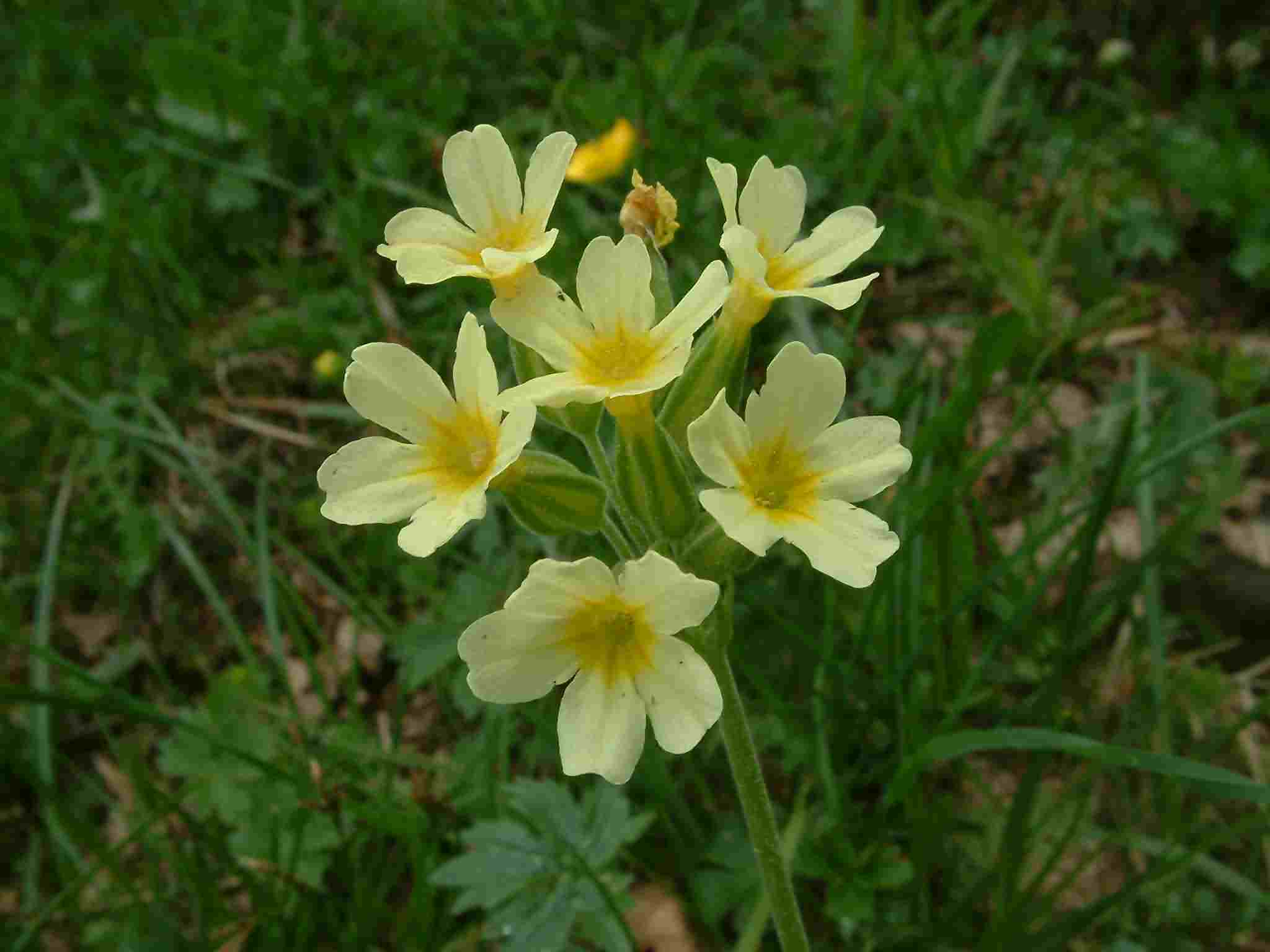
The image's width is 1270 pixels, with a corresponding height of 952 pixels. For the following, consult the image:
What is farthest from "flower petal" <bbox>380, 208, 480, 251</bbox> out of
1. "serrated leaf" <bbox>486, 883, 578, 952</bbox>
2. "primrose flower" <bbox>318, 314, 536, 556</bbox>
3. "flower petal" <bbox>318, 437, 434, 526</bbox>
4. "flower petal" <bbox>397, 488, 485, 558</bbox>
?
"serrated leaf" <bbox>486, 883, 578, 952</bbox>

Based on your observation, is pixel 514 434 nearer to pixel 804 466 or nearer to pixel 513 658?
pixel 513 658

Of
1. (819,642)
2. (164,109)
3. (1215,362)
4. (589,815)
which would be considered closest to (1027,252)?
(1215,362)

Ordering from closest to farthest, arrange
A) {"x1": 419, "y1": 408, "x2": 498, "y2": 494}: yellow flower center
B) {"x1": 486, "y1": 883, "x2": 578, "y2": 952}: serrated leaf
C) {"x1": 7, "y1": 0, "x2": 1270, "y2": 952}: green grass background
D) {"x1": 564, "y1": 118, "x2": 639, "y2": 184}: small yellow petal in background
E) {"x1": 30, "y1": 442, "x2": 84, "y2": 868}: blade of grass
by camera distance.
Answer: {"x1": 419, "y1": 408, "x2": 498, "y2": 494}: yellow flower center, {"x1": 486, "y1": 883, "x2": 578, "y2": 952}: serrated leaf, {"x1": 7, "y1": 0, "x2": 1270, "y2": 952}: green grass background, {"x1": 30, "y1": 442, "x2": 84, "y2": 868}: blade of grass, {"x1": 564, "y1": 118, "x2": 639, "y2": 184}: small yellow petal in background

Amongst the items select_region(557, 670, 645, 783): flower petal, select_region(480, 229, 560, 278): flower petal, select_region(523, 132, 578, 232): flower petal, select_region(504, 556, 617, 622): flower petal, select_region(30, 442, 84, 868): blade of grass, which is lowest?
select_region(30, 442, 84, 868): blade of grass

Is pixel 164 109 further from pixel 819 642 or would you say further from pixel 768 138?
pixel 819 642

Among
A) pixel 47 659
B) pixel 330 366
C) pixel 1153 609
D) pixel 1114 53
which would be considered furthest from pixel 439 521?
pixel 1114 53

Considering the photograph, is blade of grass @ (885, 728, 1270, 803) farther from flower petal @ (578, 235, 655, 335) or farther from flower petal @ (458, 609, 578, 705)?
flower petal @ (578, 235, 655, 335)

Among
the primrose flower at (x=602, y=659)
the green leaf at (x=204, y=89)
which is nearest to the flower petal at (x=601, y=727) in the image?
the primrose flower at (x=602, y=659)
